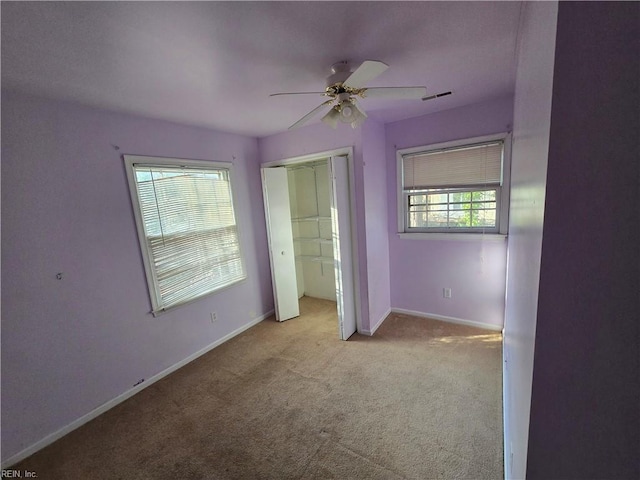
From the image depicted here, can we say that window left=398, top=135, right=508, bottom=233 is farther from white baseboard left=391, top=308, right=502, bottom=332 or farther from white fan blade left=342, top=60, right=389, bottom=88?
white fan blade left=342, top=60, right=389, bottom=88

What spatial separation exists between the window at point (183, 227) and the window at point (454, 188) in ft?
7.09

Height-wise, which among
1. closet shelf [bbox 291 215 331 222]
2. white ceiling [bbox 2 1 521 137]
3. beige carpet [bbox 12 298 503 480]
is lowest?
beige carpet [bbox 12 298 503 480]

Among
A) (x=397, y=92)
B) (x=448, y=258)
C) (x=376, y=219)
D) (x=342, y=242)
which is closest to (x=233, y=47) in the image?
(x=397, y=92)

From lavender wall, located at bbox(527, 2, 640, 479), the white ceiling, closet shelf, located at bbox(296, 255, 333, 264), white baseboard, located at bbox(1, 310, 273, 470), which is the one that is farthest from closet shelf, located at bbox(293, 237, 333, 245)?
lavender wall, located at bbox(527, 2, 640, 479)

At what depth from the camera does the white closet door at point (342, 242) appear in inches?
110

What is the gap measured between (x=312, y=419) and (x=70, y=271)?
216 centimetres

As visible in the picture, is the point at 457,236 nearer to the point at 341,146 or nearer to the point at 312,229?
the point at 341,146

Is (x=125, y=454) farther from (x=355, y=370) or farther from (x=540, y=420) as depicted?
(x=540, y=420)

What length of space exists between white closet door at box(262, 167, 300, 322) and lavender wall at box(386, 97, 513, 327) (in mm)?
1365

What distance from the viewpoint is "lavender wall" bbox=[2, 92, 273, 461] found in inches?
69.5

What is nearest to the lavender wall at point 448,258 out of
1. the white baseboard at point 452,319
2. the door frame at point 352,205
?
the white baseboard at point 452,319

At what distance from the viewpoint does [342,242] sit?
2932mm

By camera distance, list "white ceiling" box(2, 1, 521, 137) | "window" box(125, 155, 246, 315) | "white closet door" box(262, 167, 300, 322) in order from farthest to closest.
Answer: "white closet door" box(262, 167, 300, 322) < "window" box(125, 155, 246, 315) < "white ceiling" box(2, 1, 521, 137)

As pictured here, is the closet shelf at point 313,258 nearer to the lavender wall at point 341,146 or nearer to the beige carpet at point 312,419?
the lavender wall at point 341,146
